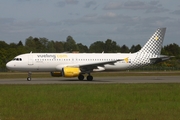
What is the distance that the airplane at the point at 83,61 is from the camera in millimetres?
44188

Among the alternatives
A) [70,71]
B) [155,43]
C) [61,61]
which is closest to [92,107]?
[70,71]

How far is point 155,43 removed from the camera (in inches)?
1962

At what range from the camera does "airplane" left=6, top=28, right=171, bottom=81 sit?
44188 mm

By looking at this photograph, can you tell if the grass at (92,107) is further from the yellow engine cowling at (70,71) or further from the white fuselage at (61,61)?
the white fuselage at (61,61)

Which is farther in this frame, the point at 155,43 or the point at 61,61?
the point at 155,43

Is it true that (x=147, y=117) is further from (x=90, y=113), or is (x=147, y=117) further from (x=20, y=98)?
(x=20, y=98)

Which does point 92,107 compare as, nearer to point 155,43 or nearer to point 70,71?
point 70,71

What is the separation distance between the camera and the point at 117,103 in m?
20.1

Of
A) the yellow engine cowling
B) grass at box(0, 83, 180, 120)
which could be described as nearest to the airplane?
the yellow engine cowling

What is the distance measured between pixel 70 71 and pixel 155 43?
1263 cm

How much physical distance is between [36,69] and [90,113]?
28645 millimetres

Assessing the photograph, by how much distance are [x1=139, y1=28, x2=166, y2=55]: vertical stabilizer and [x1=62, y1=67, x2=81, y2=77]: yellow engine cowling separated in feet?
33.0

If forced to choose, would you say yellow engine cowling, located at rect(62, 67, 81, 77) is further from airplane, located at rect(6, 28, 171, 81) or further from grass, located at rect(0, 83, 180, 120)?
grass, located at rect(0, 83, 180, 120)

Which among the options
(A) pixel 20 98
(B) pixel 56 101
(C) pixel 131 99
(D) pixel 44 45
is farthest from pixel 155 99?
(D) pixel 44 45
